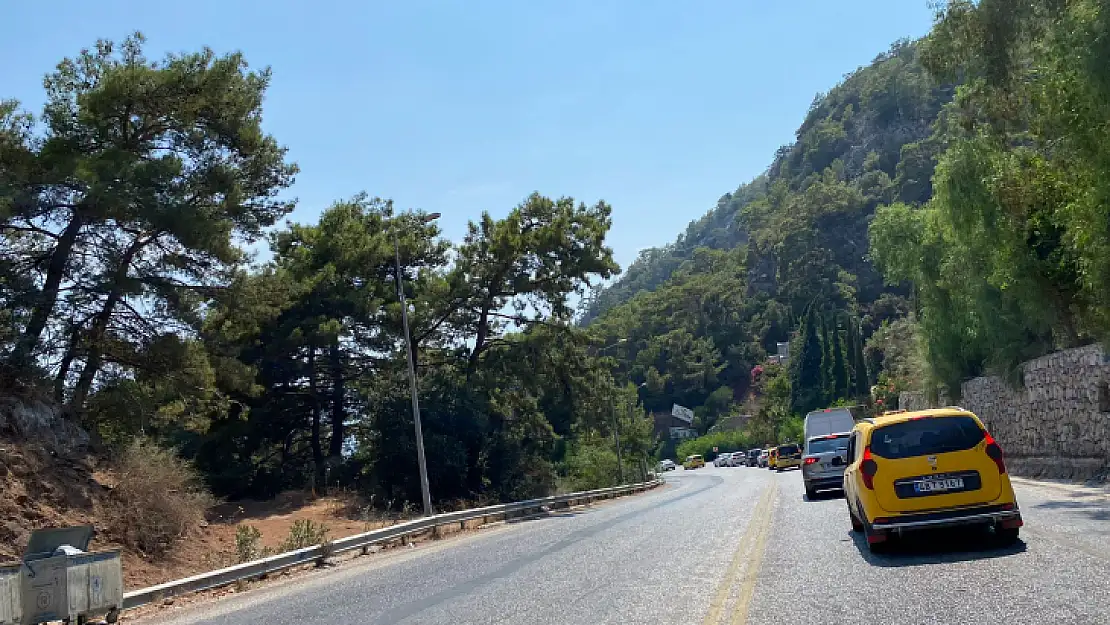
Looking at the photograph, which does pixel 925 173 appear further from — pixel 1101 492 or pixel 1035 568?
pixel 1035 568

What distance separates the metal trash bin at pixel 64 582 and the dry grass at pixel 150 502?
11.1 metres

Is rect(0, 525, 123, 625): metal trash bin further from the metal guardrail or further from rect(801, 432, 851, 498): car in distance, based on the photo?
rect(801, 432, 851, 498): car in distance

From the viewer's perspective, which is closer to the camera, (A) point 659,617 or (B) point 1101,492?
(A) point 659,617

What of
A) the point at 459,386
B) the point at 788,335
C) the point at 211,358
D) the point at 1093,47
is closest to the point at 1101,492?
the point at 1093,47

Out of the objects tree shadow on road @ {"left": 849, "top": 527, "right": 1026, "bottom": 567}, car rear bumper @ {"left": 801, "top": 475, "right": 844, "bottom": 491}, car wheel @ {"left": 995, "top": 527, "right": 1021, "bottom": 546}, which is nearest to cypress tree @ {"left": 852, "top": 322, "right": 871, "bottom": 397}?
car rear bumper @ {"left": 801, "top": 475, "right": 844, "bottom": 491}

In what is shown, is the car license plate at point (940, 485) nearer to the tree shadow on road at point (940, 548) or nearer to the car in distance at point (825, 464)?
the tree shadow on road at point (940, 548)

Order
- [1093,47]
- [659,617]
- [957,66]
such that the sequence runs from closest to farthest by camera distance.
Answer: [659,617] → [1093,47] → [957,66]

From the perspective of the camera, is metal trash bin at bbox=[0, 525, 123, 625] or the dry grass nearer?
metal trash bin at bbox=[0, 525, 123, 625]

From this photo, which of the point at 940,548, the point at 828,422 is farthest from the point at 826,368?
the point at 940,548

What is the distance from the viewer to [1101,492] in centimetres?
1939

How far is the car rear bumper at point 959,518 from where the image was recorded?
10727mm

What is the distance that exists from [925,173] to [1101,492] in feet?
419

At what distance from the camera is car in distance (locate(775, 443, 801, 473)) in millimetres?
57566

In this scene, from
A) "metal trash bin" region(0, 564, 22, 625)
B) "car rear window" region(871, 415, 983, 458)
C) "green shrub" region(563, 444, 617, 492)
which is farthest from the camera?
"green shrub" region(563, 444, 617, 492)
